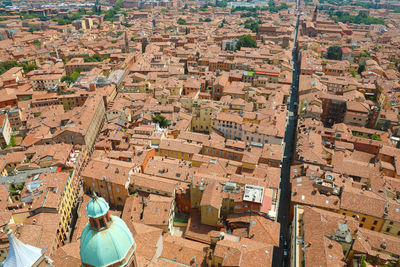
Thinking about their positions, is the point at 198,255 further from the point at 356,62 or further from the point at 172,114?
the point at 356,62

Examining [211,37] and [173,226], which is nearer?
[173,226]

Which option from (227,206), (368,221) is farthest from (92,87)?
(368,221)

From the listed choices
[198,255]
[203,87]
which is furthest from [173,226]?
[203,87]

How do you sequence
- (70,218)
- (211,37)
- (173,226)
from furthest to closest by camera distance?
(211,37) → (70,218) → (173,226)

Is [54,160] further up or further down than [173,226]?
further up

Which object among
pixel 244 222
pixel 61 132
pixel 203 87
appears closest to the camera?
pixel 244 222

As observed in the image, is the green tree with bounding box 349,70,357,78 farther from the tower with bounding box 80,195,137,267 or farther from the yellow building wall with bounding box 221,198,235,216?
the tower with bounding box 80,195,137,267

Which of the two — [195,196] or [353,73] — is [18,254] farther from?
[353,73]

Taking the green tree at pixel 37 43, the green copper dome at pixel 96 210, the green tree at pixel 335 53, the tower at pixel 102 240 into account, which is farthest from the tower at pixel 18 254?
the green tree at pixel 37 43
